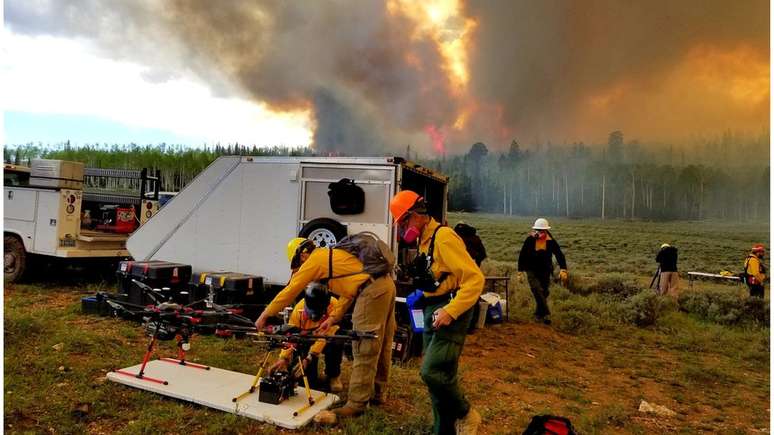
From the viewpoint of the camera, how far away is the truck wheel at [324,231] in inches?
250

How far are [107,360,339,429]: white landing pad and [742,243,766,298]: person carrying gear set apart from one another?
9398mm

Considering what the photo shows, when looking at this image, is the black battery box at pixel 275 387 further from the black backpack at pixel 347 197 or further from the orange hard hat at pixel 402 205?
the black backpack at pixel 347 197

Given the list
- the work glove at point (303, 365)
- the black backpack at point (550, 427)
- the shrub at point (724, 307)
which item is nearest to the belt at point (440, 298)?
the black backpack at point (550, 427)

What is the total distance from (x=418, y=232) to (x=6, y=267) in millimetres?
9119

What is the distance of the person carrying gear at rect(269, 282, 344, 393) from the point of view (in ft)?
13.8

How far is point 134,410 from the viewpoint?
4.11 metres

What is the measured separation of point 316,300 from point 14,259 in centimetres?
791

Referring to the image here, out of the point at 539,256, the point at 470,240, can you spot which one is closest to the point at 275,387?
the point at 470,240

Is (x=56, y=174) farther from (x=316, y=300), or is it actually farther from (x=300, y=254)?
(x=316, y=300)

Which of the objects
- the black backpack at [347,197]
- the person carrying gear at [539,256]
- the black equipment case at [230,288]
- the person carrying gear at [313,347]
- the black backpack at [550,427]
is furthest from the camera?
the person carrying gear at [539,256]

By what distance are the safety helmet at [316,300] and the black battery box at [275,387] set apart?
514 mm

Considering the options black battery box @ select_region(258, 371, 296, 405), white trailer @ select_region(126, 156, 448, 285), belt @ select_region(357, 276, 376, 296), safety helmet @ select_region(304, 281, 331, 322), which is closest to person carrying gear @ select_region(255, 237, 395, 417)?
belt @ select_region(357, 276, 376, 296)

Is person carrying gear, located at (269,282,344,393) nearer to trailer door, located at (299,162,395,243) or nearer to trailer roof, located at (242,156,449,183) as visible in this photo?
trailer door, located at (299,162,395,243)

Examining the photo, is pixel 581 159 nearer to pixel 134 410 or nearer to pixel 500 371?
pixel 500 371
